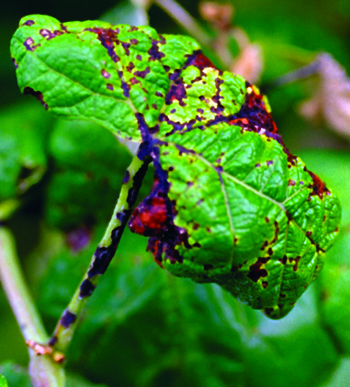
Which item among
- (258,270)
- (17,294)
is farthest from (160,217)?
(17,294)

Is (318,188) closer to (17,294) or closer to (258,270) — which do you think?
(258,270)

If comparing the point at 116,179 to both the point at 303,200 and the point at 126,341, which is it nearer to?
the point at 126,341

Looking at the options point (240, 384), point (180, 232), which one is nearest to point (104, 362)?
point (240, 384)

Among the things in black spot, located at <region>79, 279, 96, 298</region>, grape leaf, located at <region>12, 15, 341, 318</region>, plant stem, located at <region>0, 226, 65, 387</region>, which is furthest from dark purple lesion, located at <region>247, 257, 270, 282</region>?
plant stem, located at <region>0, 226, 65, 387</region>

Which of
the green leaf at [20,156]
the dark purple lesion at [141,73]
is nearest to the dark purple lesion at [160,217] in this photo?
the dark purple lesion at [141,73]

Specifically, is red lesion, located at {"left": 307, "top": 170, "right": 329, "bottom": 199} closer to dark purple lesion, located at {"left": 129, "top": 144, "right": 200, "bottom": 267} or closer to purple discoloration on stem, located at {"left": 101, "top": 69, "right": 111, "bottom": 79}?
dark purple lesion, located at {"left": 129, "top": 144, "right": 200, "bottom": 267}
